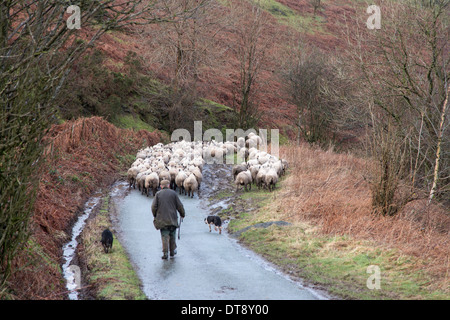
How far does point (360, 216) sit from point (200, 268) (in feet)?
15.2

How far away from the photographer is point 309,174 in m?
17.2

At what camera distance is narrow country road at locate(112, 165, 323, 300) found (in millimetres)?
8172

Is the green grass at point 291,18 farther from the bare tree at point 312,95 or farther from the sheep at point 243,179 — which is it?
the sheep at point 243,179

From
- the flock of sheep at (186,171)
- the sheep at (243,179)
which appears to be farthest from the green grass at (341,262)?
the flock of sheep at (186,171)

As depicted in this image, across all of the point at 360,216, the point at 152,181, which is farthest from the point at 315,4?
the point at 360,216

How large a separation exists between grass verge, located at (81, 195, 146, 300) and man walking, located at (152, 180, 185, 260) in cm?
95

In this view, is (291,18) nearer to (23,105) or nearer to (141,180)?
(141,180)

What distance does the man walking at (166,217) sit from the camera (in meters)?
10.4

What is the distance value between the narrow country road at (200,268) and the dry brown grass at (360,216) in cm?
231

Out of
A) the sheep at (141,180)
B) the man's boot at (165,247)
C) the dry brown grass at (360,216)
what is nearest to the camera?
the dry brown grass at (360,216)

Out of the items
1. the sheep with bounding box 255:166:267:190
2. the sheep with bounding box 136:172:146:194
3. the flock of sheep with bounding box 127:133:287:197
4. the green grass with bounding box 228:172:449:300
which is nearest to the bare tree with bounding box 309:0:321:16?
the flock of sheep with bounding box 127:133:287:197

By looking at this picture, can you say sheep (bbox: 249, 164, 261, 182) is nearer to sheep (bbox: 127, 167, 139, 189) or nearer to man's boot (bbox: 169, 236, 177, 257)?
sheep (bbox: 127, 167, 139, 189)

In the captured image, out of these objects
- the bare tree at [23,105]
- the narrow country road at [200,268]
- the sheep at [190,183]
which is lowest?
the narrow country road at [200,268]
